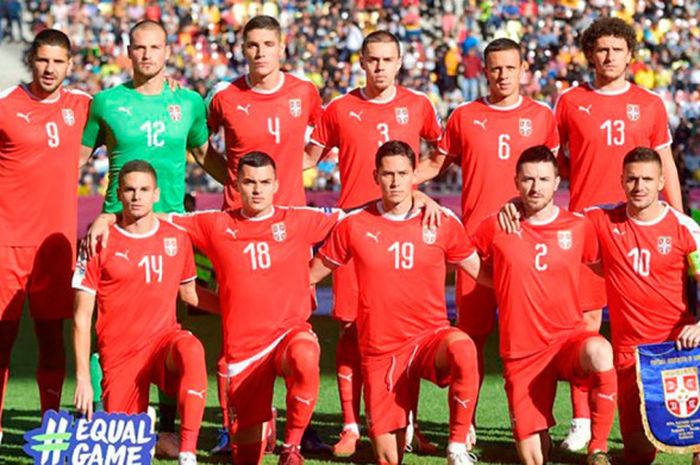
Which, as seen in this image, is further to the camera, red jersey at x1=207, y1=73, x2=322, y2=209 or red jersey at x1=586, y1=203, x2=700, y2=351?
red jersey at x1=207, y1=73, x2=322, y2=209

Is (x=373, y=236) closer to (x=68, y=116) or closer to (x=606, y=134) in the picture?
(x=606, y=134)

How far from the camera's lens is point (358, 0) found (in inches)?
938

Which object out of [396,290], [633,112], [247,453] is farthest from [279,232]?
[633,112]

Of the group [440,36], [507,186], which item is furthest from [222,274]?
[440,36]

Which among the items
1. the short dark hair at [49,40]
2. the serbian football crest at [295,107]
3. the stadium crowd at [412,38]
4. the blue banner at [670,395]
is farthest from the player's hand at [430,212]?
the stadium crowd at [412,38]

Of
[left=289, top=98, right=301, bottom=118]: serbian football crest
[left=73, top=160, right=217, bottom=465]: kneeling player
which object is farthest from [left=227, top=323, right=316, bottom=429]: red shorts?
[left=289, top=98, right=301, bottom=118]: serbian football crest

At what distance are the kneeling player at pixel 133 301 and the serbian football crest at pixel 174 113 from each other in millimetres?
674

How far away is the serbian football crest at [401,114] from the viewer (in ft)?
25.3

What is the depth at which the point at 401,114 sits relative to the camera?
25.3ft

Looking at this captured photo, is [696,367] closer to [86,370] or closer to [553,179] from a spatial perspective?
[553,179]

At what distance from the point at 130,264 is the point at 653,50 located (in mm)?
16961

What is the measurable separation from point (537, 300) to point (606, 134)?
117 cm

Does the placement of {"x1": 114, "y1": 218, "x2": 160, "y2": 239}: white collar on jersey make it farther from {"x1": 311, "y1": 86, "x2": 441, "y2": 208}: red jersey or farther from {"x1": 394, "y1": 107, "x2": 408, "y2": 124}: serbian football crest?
{"x1": 394, "y1": 107, "x2": 408, "y2": 124}: serbian football crest

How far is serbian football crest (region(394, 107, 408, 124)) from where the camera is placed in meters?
7.70
